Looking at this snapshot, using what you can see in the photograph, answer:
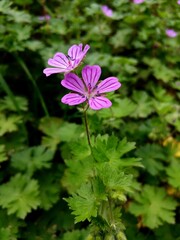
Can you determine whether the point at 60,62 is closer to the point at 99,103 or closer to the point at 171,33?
the point at 99,103

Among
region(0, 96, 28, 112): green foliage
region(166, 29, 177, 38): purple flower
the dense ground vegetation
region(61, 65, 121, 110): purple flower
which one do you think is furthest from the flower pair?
region(166, 29, 177, 38): purple flower

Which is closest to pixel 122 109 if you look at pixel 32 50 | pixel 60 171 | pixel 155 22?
pixel 60 171

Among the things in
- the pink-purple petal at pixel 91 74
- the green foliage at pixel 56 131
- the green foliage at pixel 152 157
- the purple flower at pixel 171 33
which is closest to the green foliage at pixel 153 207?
the green foliage at pixel 152 157

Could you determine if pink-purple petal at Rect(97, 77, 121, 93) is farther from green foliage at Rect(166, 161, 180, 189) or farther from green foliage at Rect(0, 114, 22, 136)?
green foliage at Rect(0, 114, 22, 136)

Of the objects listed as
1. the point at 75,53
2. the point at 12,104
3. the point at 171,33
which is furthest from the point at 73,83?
the point at 171,33

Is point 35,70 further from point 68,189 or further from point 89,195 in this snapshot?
point 89,195

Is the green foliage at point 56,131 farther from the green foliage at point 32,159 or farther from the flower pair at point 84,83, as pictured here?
the flower pair at point 84,83
